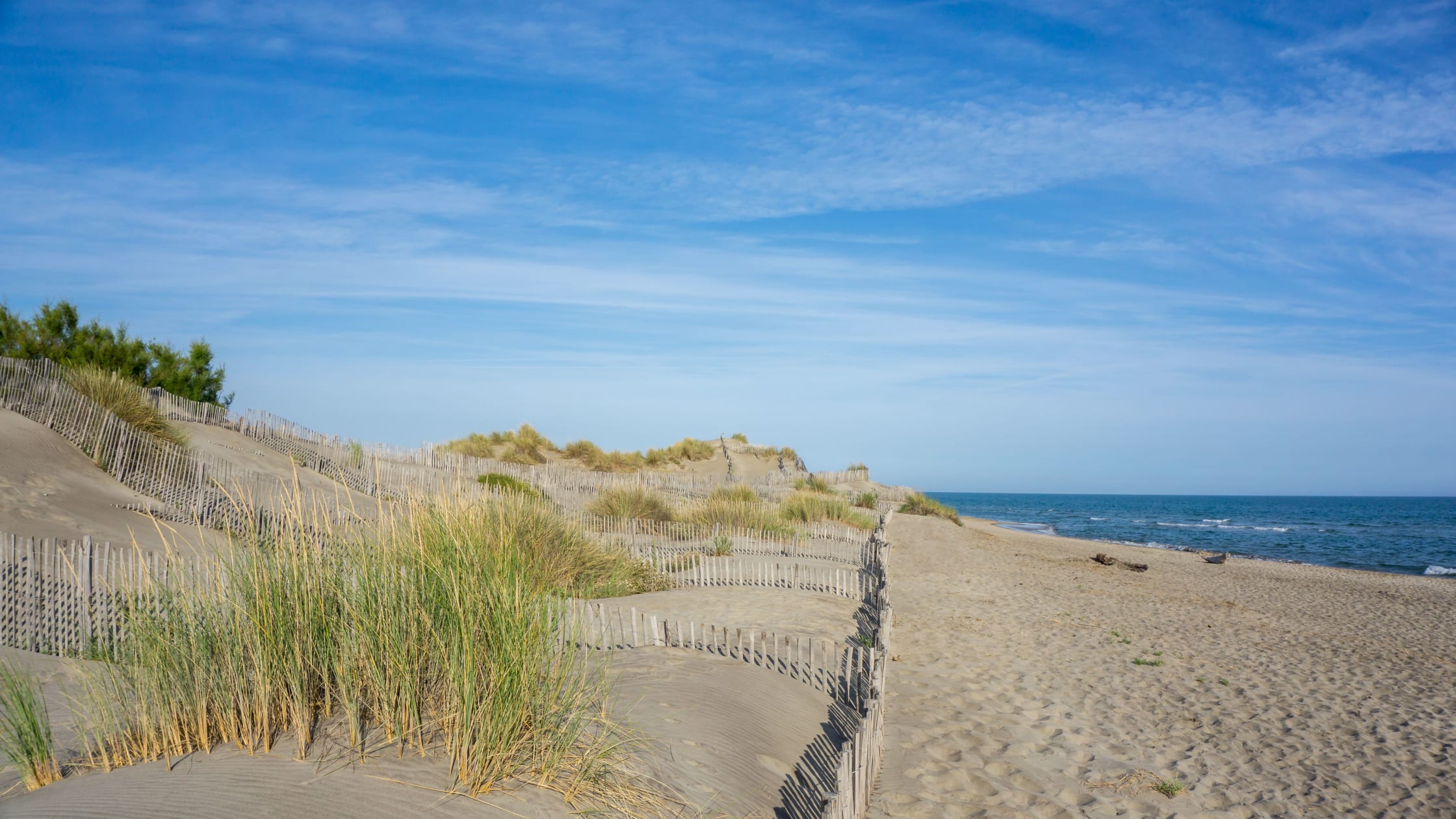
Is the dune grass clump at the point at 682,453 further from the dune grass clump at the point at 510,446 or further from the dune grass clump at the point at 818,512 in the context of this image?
the dune grass clump at the point at 818,512

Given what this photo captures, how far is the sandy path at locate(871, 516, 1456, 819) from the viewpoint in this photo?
6.00 metres

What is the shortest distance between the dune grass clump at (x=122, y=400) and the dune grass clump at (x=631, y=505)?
938 cm

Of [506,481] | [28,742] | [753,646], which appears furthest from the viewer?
[506,481]

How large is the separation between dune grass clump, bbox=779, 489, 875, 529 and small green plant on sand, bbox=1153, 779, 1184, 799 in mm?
15142

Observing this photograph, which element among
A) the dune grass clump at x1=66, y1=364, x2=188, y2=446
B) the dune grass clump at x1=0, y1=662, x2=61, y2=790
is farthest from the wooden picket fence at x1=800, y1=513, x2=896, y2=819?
the dune grass clump at x1=66, y1=364, x2=188, y2=446

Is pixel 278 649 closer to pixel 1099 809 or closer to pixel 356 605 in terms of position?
pixel 356 605

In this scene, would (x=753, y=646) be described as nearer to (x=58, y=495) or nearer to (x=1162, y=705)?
(x=1162, y=705)

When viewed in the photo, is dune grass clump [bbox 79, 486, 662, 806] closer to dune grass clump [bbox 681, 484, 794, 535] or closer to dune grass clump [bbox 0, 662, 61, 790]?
dune grass clump [bbox 0, 662, 61, 790]

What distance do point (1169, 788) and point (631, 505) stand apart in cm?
1531

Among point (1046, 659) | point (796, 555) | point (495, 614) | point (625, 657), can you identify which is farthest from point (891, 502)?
point (495, 614)

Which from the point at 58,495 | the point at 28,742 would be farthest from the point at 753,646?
the point at 58,495

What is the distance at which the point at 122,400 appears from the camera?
676 inches

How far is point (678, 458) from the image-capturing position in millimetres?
42531

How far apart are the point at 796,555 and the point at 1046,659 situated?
724 centimetres
